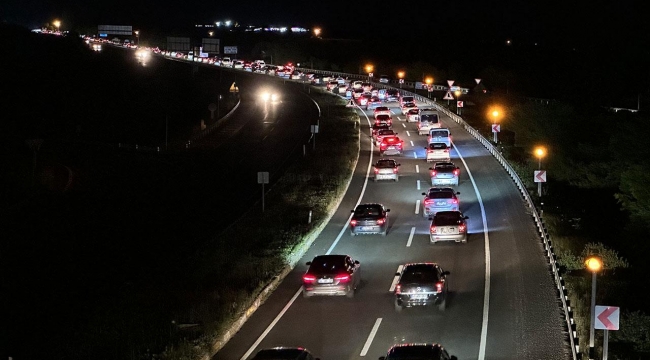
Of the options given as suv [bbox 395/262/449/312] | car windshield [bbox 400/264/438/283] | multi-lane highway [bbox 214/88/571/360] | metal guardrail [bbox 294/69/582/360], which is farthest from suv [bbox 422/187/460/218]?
suv [bbox 395/262/449/312]

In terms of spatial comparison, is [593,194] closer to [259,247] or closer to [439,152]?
[439,152]

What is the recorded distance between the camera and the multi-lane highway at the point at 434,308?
21.2 metres

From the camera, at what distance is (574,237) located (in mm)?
33812

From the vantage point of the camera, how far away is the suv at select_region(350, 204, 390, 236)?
3522 centimetres

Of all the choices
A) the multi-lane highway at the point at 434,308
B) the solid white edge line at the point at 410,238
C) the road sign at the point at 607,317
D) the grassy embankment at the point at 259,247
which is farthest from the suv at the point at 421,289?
the solid white edge line at the point at 410,238

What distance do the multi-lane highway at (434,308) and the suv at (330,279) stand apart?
1.29 feet

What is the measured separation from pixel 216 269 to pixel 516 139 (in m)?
42.0

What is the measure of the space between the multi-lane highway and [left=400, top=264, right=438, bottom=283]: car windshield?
959mm

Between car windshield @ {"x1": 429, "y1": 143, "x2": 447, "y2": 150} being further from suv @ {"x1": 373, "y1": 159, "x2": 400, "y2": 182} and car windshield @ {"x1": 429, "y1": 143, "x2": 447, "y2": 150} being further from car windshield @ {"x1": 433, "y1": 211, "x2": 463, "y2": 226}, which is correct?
car windshield @ {"x1": 433, "y1": 211, "x2": 463, "y2": 226}

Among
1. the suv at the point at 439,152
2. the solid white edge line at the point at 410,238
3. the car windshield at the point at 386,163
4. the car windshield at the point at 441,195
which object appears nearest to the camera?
the solid white edge line at the point at 410,238

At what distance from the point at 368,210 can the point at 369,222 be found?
806 millimetres

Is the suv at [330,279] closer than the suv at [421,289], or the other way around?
the suv at [421,289]

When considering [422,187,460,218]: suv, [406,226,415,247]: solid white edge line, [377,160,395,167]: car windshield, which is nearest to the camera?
[406,226,415,247]: solid white edge line

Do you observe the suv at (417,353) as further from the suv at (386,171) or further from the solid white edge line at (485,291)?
the suv at (386,171)
